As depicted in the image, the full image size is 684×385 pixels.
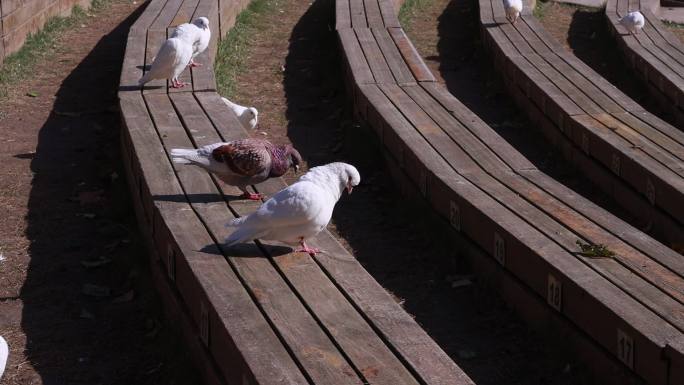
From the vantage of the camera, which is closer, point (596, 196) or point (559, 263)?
point (559, 263)

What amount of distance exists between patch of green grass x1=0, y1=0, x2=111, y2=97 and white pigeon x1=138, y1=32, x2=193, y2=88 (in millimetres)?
1962

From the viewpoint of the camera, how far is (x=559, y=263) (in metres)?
5.24

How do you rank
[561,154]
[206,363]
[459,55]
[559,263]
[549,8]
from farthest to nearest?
[549,8] → [459,55] → [561,154] → [559,263] → [206,363]

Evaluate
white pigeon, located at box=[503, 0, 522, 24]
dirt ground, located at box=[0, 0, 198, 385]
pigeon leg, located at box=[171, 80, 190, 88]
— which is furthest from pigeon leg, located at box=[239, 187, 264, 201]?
white pigeon, located at box=[503, 0, 522, 24]

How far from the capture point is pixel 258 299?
4527mm

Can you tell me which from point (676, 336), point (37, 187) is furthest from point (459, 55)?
point (676, 336)

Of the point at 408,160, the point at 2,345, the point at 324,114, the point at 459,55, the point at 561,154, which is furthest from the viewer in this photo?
the point at 459,55

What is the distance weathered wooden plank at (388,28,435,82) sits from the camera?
9367mm

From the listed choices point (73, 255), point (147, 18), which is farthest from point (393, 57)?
point (73, 255)

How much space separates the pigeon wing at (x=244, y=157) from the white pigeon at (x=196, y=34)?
3066 millimetres

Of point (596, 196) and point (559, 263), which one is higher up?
point (559, 263)

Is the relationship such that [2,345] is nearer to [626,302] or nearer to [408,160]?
[626,302]

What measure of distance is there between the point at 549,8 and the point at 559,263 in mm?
10128

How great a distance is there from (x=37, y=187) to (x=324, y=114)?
2.97 m
